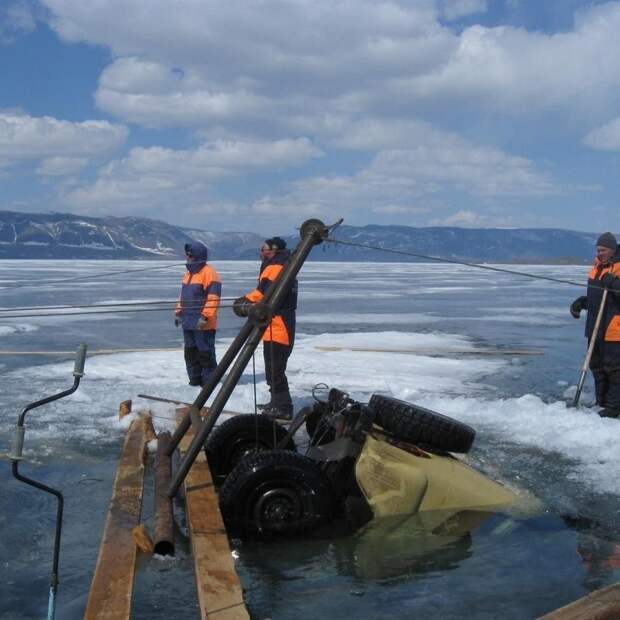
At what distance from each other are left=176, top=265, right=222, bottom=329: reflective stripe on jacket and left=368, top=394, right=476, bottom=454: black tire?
348 cm

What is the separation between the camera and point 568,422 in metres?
6.24

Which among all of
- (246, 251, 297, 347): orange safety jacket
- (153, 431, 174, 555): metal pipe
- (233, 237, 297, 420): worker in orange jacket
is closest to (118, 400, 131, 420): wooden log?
(233, 237, 297, 420): worker in orange jacket

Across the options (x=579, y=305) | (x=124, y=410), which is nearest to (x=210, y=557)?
(x=124, y=410)

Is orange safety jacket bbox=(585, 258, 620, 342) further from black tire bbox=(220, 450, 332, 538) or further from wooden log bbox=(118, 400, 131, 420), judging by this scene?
wooden log bbox=(118, 400, 131, 420)

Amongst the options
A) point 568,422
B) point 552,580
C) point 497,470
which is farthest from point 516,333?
point 552,580

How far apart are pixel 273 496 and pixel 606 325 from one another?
4.53 meters

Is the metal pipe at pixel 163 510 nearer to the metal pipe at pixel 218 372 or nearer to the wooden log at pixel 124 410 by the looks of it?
the metal pipe at pixel 218 372

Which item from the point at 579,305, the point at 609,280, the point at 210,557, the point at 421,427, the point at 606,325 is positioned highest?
the point at 609,280

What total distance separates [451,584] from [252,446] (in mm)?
2091

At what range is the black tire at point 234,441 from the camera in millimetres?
5121

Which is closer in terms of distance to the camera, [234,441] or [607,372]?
[234,441]

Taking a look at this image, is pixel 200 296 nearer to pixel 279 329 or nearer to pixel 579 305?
pixel 279 329

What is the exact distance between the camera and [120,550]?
3344 mm

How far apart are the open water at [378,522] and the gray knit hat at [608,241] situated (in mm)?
1617
